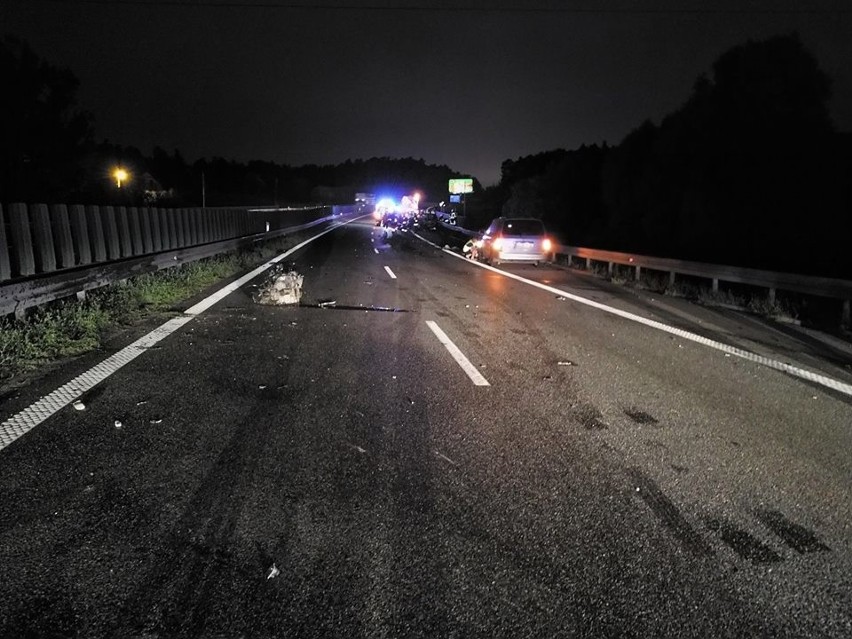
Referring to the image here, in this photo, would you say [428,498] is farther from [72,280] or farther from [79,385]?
[72,280]

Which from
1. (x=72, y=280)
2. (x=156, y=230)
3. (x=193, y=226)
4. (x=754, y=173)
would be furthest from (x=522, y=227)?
(x=754, y=173)

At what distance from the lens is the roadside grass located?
699 centimetres

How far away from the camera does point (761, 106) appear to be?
112 ft

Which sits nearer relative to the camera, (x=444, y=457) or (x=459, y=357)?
(x=444, y=457)

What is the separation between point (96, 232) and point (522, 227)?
13.3 m

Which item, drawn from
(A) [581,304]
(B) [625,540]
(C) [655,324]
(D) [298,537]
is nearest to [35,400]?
(D) [298,537]

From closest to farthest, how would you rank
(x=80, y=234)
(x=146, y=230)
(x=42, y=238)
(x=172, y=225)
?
(x=42, y=238)
(x=80, y=234)
(x=146, y=230)
(x=172, y=225)

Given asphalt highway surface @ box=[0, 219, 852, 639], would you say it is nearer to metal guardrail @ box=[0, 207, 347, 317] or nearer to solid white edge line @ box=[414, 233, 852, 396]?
solid white edge line @ box=[414, 233, 852, 396]

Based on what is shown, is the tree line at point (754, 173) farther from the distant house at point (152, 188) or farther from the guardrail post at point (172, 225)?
the distant house at point (152, 188)

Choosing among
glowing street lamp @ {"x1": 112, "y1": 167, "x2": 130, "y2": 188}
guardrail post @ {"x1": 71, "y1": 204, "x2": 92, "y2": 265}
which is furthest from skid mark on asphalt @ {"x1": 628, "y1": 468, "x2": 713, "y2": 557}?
glowing street lamp @ {"x1": 112, "y1": 167, "x2": 130, "y2": 188}

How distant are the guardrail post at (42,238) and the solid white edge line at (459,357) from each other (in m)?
6.51

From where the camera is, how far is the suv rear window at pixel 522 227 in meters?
20.8

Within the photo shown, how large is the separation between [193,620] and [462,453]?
2.34 m

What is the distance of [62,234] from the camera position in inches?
436
